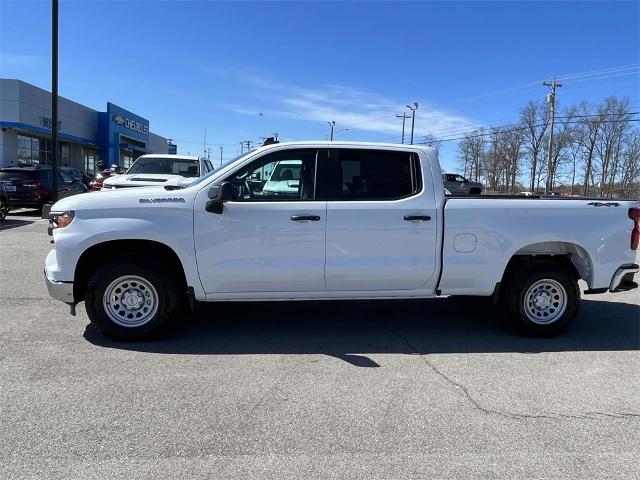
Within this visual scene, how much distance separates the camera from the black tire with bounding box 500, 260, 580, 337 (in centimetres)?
572

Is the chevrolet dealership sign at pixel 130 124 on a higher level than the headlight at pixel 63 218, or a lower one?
higher

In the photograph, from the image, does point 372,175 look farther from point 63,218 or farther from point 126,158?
point 126,158

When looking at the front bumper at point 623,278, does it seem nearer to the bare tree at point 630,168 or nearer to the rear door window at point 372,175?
the rear door window at point 372,175

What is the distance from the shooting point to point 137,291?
17.4ft

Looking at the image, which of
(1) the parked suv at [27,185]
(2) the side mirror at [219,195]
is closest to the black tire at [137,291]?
(2) the side mirror at [219,195]

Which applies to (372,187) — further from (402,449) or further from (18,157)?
(18,157)

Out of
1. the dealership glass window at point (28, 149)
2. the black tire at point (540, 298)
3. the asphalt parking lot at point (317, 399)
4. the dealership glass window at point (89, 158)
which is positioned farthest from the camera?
the dealership glass window at point (89, 158)

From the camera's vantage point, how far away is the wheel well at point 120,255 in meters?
5.28

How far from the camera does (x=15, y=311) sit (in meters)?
6.35

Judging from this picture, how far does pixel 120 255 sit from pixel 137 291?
393 mm

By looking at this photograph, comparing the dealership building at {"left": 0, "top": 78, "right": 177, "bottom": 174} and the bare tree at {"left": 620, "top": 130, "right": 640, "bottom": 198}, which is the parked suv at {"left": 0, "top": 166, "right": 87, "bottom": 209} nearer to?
the dealership building at {"left": 0, "top": 78, "right": 177, "bottom": 174}

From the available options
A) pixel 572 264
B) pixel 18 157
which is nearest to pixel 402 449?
pixel 572 264

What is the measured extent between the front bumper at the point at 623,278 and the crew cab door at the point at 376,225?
2.06 m

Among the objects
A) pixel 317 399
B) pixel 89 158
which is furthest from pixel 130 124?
pixel 317 399
